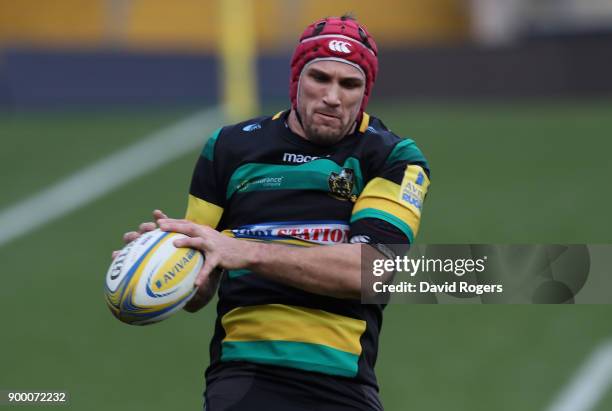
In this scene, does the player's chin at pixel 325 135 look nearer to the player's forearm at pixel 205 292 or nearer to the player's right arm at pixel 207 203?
the player's right arm at pixel 207 203

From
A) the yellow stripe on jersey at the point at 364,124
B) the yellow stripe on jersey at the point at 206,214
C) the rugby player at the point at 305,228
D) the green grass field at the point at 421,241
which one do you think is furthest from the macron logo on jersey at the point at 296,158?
the green grass field at the point at 421,241

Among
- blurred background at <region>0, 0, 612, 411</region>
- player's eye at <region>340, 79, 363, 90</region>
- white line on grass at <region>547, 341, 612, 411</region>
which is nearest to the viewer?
player's eye at <region>340, 79, 363, 90</region>

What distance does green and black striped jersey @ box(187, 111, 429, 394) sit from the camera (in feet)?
15.0

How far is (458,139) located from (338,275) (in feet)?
42.1

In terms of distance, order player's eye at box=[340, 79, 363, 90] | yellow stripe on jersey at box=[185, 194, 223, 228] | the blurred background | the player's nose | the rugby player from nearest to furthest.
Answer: the rugby player, the player's nose, player's eye at box=[340, 79, 363, 90], yellow stripe on jersey at box=[185, 194, 223, 228], the blurred background

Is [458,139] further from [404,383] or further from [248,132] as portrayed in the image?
[248,132]

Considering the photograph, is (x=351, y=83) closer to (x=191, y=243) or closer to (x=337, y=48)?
(x=337, y=48)

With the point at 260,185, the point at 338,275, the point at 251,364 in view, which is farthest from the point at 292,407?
the point at 260,185

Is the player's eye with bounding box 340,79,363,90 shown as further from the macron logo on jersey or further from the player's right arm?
the player's right arm

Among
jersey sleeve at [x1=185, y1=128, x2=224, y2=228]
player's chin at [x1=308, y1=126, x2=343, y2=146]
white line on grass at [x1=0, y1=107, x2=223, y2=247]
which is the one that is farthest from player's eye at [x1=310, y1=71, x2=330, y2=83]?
white line on grass at [x1=0, y1=107, x2=223, y2=247]

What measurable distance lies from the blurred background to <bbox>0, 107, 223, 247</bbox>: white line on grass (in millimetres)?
35

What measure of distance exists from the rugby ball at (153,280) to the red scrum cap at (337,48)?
920 mm

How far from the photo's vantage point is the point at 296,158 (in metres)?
4.77

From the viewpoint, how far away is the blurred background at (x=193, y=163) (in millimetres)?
10828
